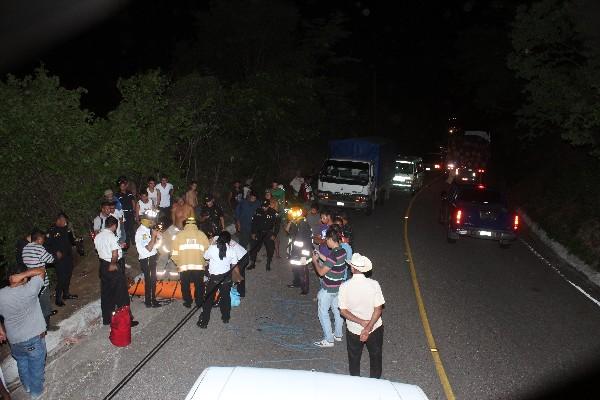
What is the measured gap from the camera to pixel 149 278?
9.54 meters

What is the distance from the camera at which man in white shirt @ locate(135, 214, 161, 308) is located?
365 inches

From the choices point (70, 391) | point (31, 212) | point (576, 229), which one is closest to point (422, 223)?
point (576, 229)

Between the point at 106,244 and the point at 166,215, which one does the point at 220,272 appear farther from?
the point at 166,215

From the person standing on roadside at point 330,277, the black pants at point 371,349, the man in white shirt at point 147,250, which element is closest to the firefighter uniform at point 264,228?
the man in white shirt at point 147,250

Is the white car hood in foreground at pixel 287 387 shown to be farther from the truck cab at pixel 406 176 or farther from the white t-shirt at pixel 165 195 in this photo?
the truck cab at pixel 406 176

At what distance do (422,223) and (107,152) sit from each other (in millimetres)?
12514

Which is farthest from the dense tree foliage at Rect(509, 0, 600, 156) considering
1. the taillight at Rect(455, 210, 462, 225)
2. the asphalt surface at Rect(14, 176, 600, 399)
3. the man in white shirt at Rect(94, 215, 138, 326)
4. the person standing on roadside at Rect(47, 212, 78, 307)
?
the person standing on roadside at Rect(47, 212, 78, 307)

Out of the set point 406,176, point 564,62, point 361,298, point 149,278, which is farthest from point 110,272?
point 406,176

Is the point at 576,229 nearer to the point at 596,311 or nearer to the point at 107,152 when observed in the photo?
the point at 596,311

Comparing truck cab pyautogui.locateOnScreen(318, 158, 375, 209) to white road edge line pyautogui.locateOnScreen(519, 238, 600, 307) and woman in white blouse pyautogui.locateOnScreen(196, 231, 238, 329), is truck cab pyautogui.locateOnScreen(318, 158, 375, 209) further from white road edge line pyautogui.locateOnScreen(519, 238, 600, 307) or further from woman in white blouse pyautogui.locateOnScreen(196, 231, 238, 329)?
woman in white blouse pyautogui.locateOnScreen(196, 231, 238, 329)

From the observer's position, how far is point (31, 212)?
428 inches

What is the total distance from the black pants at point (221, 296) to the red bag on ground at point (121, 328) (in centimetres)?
131

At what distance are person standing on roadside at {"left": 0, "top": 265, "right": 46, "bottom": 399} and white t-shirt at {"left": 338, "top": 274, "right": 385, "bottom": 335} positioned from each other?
12.9 ft

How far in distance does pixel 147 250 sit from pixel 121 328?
1.82 meters
